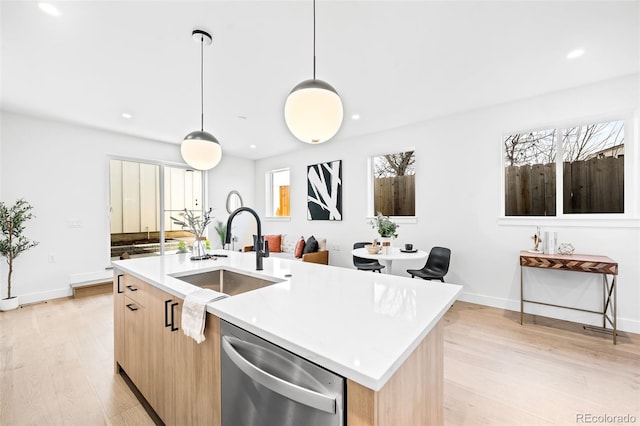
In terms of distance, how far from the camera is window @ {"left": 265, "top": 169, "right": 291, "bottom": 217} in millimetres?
6359

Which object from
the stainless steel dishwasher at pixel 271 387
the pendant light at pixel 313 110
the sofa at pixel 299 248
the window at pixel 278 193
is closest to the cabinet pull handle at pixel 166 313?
the stainless steel dishwasher at pixel 271 387

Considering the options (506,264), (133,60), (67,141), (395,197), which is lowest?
(506,264)

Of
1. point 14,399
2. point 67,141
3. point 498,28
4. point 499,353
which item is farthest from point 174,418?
point 67,141

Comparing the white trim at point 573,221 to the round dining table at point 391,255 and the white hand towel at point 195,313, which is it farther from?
the white hand towel at point 195,313

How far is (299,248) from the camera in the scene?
5.26 metres

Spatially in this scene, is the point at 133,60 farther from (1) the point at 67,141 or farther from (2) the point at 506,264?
(2) the point at 506,264

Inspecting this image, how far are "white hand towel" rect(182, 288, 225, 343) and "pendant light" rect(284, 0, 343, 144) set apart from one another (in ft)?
2.97

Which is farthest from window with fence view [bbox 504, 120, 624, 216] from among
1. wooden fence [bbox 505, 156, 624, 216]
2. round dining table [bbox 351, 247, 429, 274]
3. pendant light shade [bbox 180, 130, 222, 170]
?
pendant light shade [bbox 180, 130, 222, 170]

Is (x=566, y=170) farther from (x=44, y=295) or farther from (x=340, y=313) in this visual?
(x=44, y=295)

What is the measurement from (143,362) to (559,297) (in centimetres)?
410

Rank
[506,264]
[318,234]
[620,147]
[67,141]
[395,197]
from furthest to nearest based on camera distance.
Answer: [318,234], [395,197], [67,141], [506,264], [620,147]

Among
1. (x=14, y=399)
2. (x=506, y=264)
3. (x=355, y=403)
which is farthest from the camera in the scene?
(x=506, y=264)

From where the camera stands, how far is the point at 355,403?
0.70 m

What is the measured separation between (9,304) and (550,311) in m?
6.79
